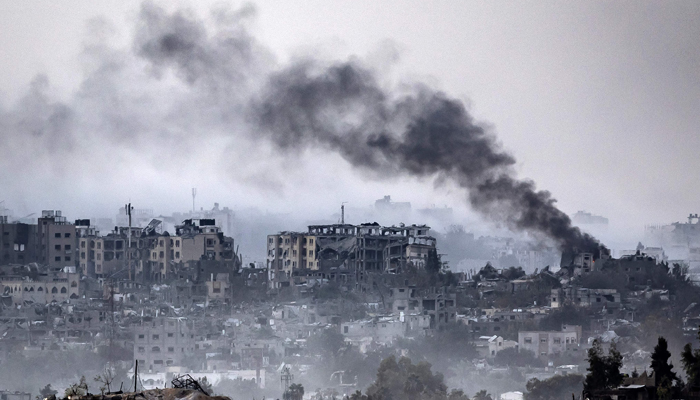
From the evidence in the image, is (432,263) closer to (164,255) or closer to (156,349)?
(164,255)

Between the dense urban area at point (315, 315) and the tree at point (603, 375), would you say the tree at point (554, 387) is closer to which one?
the dense urban area at point (315, 315)

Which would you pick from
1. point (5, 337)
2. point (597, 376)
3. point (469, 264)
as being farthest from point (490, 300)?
point (597, 376)

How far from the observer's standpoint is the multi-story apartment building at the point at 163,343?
6269 cm

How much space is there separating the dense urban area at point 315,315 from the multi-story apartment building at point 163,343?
0.08m

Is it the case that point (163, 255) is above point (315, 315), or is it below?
above

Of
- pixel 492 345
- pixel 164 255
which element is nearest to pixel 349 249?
pixel 164 255

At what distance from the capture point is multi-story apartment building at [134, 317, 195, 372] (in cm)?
6269

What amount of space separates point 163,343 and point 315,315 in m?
8.76

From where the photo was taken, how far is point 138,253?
83312mm

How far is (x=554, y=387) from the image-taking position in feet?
156

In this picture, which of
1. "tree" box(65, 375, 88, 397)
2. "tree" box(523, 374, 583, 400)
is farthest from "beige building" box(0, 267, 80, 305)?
"tree" box(65, 375, 88, 397)

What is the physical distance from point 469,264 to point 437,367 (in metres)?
45.3

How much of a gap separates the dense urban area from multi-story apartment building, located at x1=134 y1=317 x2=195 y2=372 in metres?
0.08

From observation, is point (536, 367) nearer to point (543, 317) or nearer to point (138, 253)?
point (543, 317)
